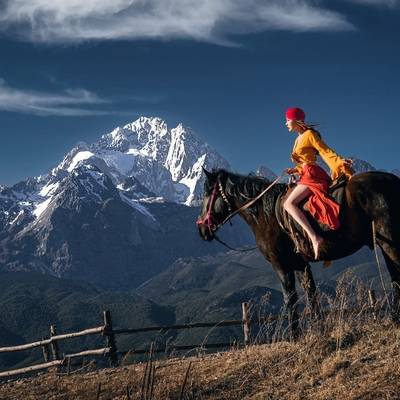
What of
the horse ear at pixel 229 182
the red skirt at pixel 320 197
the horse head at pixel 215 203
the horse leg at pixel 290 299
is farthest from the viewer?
the horse head at pixel 215 203

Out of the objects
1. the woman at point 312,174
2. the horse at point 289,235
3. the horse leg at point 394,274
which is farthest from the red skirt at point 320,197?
the horse leg at point 394,274

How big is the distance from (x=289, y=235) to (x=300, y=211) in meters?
0.65

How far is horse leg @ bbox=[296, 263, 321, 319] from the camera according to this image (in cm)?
871

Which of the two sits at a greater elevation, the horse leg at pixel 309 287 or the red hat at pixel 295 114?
the red hat at pixel 295 114

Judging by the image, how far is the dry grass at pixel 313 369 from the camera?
20.7 ft

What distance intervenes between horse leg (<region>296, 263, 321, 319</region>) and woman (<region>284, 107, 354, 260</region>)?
852 millimetres

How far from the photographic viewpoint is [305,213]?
835cm

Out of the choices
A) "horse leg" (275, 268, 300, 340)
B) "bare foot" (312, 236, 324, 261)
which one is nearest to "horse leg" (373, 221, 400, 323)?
"bare foot" (312, 236, 324, 261)

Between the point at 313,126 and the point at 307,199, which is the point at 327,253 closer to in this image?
the point at 307,199

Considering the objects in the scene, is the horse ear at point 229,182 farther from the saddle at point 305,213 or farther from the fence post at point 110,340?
the fence post at point 110,340

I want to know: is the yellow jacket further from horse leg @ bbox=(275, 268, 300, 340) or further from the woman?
horse leg @ bbox=(275, 268, 300, 340)

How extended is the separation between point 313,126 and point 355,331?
305 centimetres

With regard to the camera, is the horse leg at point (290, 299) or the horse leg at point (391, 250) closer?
the horse leg at point (391, 250)

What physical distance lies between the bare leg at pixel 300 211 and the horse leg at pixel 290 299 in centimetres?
94
